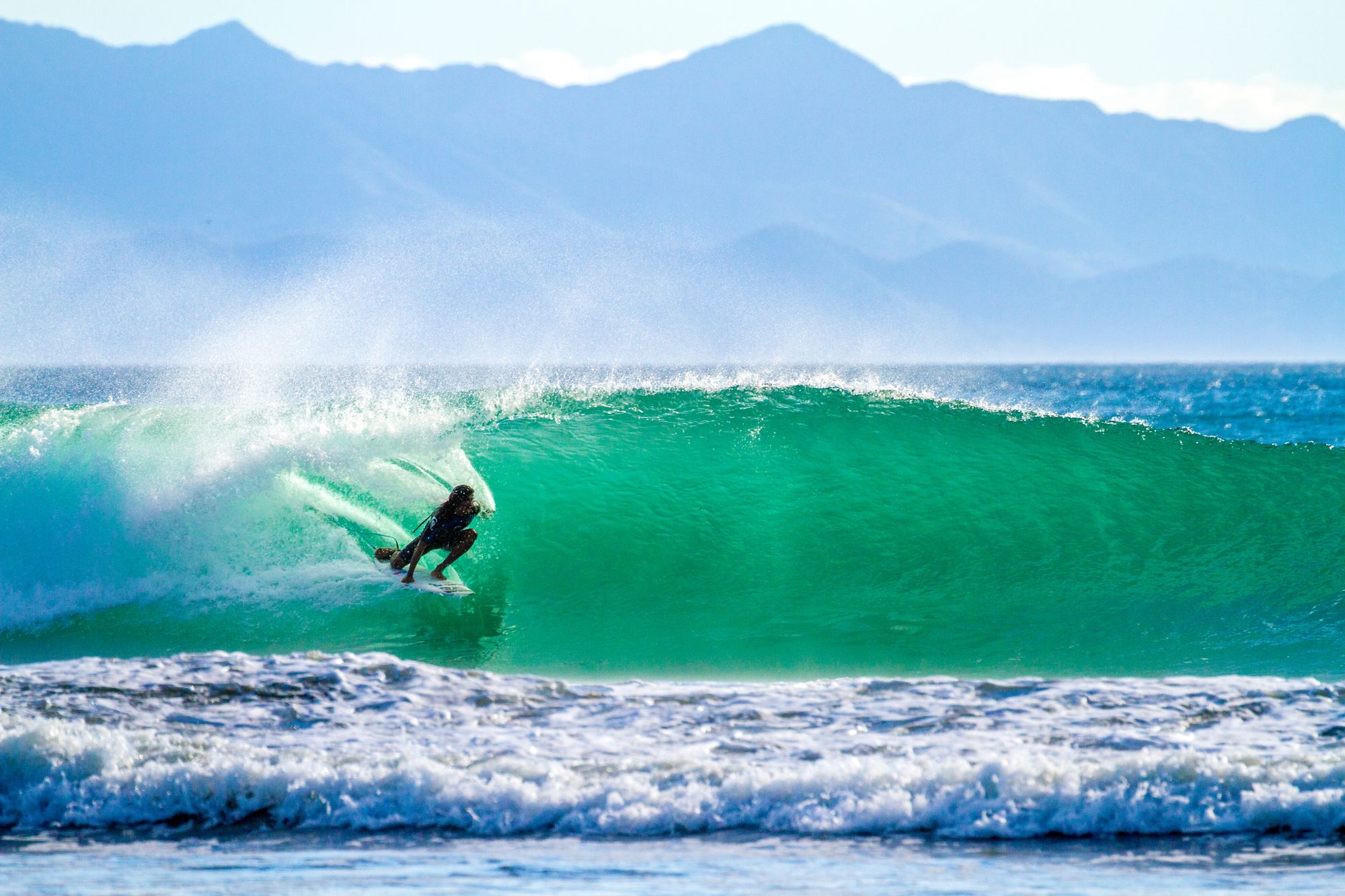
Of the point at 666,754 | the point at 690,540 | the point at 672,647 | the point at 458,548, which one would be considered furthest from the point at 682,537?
the point at 666,754

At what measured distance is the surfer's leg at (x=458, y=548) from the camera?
784 cm

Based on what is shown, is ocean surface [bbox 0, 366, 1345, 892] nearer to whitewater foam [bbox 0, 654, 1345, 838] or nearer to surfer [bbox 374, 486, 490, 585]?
whitewater foam [bbox 0, 654, 1345, 838]

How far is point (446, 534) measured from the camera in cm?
784

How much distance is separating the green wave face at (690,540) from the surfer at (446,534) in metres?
0.29

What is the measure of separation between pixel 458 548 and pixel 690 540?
2260 millimetres

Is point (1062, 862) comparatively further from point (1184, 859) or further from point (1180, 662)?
point (1180, 662)

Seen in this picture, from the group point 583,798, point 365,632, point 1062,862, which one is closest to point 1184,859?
point 1062,862

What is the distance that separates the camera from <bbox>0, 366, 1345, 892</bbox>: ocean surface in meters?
4.14

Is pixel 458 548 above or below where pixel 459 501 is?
below

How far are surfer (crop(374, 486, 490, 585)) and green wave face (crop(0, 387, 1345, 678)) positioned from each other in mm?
290

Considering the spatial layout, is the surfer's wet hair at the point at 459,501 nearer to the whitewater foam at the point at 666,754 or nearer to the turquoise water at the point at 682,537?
the turquoise water at the point at 682,537

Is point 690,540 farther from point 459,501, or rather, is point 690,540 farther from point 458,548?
point 459,501

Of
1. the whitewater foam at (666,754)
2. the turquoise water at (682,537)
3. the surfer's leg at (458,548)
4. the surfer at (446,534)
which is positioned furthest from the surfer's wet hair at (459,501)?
the whitewater foam at (666,754)

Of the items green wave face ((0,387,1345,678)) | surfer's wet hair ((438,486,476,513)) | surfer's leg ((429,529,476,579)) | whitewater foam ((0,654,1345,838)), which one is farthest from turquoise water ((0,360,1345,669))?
whitewater foam ((0,654,1345,838))
